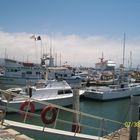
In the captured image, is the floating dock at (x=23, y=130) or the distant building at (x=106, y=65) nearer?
the floating dock at (x=23, y=130)

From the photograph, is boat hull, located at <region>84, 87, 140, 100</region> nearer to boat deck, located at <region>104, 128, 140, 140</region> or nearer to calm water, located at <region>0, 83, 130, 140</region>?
calm water, located at <region>0, 83, 130, 140</region>

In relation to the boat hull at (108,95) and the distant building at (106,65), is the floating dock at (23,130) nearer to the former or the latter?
the boat hull at (108,95)

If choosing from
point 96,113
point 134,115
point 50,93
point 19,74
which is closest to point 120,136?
point 134,115

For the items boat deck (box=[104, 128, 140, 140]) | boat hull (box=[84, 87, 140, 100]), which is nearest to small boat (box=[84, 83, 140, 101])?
boat hull (box=[84, 87, 140, 100])

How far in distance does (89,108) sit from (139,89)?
17674 millimetres

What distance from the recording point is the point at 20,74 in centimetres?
6425

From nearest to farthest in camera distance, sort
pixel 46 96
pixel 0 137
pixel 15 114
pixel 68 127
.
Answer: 1. pixel 0 137
2. pixel 68 127
3. pixel 15 114
4. pixel 46 96

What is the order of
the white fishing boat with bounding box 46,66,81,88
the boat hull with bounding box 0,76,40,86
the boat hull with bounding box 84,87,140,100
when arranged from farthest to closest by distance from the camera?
the white fishing boat with bounding box 46,66,81,88 < the boat hull with bounding box 0,76,40,86 < the boat hull with bounding box 84,87,140,100

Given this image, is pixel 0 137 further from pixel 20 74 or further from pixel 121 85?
pixel 20 74

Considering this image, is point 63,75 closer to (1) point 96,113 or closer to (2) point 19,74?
(2) point 19,74

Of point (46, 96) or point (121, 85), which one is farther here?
point (121, 85)

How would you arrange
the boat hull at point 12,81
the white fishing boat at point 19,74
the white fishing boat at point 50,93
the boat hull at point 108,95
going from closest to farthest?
the white fishing boat at point 50,93 < the boat hull at point 108,95 < the boat hull at point 12,81 < the white fishing boat at point 19,74

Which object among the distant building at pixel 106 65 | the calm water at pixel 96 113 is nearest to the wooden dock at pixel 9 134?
the calm water at pixel 96 113

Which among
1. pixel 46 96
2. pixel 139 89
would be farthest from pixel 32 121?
pixel 139 89
